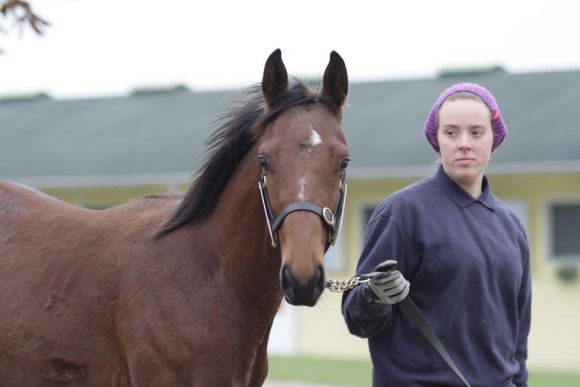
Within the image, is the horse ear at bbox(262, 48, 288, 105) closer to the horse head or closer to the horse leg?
the horse head

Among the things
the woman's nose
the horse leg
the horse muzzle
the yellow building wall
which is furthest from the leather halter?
the yellow building wall

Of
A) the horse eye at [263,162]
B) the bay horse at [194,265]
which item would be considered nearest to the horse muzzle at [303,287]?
the bay horse at [194,265]

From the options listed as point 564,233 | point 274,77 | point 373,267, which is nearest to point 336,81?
point 274,77

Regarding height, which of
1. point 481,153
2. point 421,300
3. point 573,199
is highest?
point 481,153

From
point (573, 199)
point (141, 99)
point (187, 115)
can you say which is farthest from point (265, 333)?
point (141, 99)

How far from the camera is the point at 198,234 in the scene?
5156mm

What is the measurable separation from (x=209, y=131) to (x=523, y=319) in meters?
16.8

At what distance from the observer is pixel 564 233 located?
18.6 meters

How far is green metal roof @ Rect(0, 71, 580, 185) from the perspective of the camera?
19.0 m

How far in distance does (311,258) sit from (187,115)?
2033cm

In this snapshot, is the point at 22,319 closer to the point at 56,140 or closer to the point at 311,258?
the point at 311,258

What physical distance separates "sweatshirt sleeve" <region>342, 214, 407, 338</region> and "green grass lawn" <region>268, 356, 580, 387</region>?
8464 millimetres

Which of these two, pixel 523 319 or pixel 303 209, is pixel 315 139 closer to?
pixel 303 209

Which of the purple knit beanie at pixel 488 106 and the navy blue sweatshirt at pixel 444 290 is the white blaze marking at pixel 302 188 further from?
the purple knit beanie at pixel 488 106
